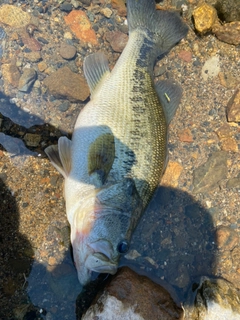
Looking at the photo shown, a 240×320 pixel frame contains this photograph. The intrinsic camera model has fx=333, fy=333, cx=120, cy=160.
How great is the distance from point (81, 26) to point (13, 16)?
2.95 ft

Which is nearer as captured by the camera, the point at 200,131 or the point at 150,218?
the point at 150,218

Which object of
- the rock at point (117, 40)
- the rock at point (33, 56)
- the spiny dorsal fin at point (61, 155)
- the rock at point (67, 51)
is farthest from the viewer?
the rock at point (117, 40)

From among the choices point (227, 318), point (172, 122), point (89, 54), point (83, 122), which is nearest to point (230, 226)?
point (227, 318)

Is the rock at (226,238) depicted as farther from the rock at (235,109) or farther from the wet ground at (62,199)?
the rock at (235,109)

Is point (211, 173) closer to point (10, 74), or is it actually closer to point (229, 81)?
point (229, 81)

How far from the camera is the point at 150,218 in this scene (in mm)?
4199

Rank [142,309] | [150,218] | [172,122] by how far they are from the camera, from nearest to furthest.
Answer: [142,309] < [150,218] < [172,122]

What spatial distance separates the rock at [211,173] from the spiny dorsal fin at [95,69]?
1.72 meters

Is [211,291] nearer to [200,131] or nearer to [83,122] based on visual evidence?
[200,131]

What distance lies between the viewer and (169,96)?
4.29m

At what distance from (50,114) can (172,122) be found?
1625mm

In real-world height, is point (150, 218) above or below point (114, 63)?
below

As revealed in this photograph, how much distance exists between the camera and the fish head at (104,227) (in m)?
3.17

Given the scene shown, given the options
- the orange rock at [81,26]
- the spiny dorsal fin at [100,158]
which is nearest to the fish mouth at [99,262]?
the spiny dorsal fin at [100,158]
